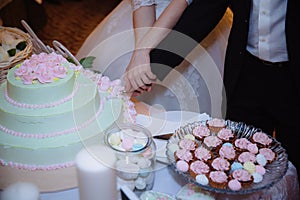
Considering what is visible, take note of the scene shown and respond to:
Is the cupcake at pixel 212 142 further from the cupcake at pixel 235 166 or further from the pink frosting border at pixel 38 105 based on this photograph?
the pink frosting border at pixel 38 105

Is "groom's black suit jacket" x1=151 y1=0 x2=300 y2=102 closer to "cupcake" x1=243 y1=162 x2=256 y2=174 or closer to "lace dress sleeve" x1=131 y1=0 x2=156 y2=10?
"lace dress sleeve" x1=131 y1=0 x2=156 y2=10

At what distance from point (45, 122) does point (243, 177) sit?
49cm

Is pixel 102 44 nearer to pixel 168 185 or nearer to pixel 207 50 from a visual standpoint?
pixel 207 50

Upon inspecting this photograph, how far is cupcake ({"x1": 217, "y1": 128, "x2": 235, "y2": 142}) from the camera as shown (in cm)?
108

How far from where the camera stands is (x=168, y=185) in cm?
104

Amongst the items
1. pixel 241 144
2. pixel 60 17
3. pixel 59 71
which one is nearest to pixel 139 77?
pixel 59 71

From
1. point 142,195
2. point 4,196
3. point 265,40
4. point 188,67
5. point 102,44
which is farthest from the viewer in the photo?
point 102,44

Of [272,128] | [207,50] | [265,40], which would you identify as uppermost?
[265,40]

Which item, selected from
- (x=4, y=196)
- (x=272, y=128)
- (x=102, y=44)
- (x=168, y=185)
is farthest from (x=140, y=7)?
(x=4, y=196)

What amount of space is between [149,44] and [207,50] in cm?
31

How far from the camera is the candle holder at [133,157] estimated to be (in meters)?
0.96

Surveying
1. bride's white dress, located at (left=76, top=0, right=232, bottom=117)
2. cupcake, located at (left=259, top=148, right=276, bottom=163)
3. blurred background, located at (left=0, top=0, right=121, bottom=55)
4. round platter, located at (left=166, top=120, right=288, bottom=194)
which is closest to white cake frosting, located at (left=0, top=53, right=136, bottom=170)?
round platter, located at (left=166, top=120, right=288, bottom=194)

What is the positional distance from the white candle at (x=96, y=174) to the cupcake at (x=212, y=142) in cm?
37

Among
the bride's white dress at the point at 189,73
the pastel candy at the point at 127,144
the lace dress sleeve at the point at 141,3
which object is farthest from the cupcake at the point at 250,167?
the lace dress sleeve at the point at 141,3
